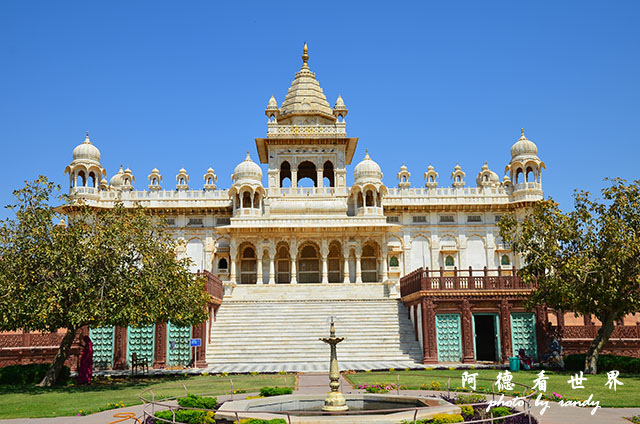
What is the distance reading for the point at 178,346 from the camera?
86.5ft

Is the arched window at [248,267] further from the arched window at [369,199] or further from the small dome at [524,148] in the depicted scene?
the small dome at [524,148]

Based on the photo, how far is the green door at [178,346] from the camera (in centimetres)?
2614

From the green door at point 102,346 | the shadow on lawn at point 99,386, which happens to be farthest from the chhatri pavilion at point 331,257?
the shadow on lawn at point 99,386

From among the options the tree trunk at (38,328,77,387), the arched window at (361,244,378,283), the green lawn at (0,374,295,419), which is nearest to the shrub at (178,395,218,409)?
the green lawn at (0,374,295,419)

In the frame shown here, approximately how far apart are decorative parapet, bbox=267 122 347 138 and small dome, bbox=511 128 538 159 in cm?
1225

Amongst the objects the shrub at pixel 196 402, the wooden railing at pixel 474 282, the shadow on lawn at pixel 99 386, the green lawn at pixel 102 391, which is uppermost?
the wooden railing at pixel 474 282

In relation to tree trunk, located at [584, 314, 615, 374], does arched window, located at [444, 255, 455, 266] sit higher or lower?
higher

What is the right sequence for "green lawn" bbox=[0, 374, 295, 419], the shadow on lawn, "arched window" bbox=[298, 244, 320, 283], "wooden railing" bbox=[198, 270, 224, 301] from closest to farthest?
"green lawn" bbox=[0, 374, 295, 419] → the shadow on lawn → "wooden railing" bbox=[198, 270, 224, 301] → "arched window" bbox=[298, 244, 320, 283]

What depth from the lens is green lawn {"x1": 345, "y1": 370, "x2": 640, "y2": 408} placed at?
50.1 feet

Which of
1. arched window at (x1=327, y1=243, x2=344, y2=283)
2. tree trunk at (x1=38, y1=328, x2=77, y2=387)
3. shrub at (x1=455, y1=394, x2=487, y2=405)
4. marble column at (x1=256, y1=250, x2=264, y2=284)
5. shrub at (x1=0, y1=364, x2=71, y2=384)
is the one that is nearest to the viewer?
shrub at (x1=455, y1=394, x2=487, y2=405)

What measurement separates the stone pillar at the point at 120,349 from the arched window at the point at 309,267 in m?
19.1

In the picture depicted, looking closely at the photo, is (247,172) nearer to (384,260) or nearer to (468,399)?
(384,260)

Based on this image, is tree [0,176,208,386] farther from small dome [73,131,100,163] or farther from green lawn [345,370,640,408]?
small dome [73,131,100,163]

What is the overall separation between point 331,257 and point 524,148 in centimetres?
1568
